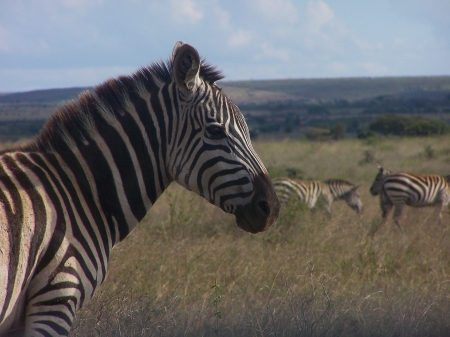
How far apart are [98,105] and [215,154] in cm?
68

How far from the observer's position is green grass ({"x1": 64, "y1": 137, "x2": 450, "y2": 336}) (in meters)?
3.76

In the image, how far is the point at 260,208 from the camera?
8.73ft

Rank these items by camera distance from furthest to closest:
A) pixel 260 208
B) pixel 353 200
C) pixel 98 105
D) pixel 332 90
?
pixel 332 90
pixel 353 200
pixel 98 105
pixel 260 208

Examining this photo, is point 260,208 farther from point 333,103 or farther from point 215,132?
point 333,103

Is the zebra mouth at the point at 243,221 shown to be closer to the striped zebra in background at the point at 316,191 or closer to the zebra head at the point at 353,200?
the striped zebra in background at the point at 316,191

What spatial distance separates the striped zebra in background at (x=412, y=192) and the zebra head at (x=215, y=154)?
7.43 meters

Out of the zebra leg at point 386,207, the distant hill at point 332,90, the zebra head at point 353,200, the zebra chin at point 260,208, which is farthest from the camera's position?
the distant hill at point 332,90

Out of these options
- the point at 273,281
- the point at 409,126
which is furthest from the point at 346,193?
the point at 409,126

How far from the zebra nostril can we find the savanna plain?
1221mm

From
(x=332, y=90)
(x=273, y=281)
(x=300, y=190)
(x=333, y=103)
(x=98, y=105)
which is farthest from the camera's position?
(x=332, y=90)

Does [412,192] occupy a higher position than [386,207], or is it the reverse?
[412,192]

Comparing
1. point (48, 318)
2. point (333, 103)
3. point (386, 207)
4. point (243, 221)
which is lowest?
point (386, 207)

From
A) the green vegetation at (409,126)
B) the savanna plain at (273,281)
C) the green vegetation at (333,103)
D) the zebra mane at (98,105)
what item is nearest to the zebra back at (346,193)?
the savanna plain at (273,281)

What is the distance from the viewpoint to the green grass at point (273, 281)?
3762 mm
